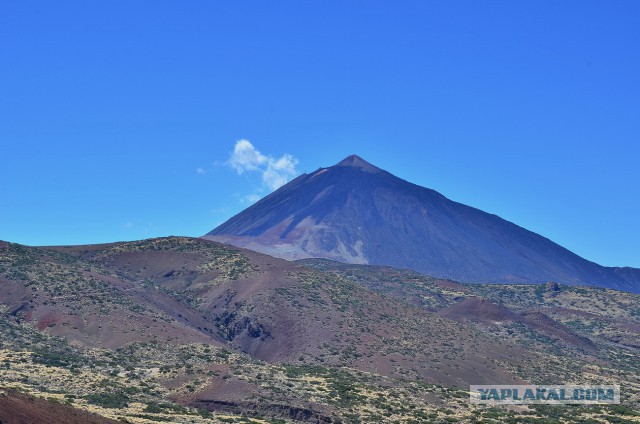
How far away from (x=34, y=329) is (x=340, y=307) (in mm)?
35927

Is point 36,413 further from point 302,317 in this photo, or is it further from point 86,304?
point 302,317

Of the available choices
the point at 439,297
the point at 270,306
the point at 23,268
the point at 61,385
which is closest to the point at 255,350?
the point at 270,306

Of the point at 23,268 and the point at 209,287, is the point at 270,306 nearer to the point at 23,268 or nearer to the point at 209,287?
the point at 209,287

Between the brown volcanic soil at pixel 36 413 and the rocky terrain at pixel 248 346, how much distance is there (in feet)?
0.51

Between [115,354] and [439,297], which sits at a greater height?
[439,297]

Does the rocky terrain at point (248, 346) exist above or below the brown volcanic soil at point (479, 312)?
below

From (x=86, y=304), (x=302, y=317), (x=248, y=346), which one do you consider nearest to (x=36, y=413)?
(x=86, y=304)

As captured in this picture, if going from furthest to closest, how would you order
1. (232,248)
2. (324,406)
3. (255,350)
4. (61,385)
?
(232,248) < (255,350) < (324,406) < (61,385)

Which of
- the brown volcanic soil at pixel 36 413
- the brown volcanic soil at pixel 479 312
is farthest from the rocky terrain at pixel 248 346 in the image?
the brown volcanic soil at pixel 479 312

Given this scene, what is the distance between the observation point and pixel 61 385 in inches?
2313

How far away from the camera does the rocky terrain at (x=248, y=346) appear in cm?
6172

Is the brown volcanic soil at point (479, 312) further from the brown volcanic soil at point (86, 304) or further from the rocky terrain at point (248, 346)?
the brown volcanic soil at point (86, 304)

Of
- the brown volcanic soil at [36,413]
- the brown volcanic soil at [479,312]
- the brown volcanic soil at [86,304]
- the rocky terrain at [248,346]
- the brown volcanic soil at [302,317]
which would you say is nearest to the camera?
the brown volcanic soil at [36,413]

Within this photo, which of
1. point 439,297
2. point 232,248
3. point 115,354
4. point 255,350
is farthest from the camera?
point 439,297
